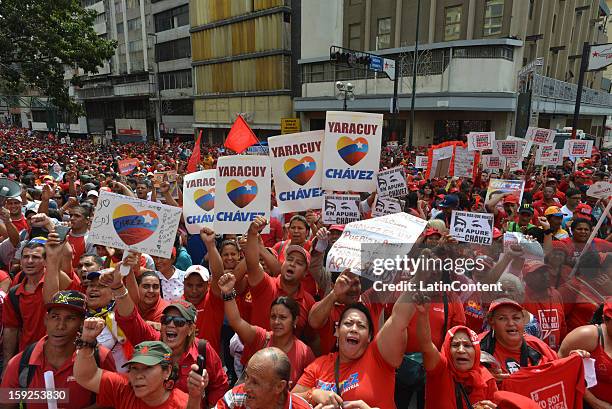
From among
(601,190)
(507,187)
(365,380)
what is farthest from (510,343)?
(601,190)

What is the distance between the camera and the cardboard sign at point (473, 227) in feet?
14.6

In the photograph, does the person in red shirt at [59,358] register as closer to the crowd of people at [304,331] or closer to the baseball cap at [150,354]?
the crowd of people at [304,331]

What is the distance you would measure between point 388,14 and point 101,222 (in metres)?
28.8

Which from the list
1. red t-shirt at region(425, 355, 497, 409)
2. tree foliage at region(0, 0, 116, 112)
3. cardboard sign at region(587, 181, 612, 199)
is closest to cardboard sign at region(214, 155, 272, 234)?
red t-shirt at region(425, 355, 497, 409)

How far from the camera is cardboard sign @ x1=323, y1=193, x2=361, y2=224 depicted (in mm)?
4768

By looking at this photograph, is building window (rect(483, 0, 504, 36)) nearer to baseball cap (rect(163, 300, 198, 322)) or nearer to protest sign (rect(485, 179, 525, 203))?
protest sign (rect(485, 179, 525, 203))

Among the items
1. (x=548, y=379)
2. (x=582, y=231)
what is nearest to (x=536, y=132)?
(x=582, y=231)

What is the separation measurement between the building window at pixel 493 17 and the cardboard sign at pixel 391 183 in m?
23.4

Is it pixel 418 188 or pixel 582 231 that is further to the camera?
pixel 418 188

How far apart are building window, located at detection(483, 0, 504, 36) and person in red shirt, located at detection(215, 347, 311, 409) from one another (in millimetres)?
27006

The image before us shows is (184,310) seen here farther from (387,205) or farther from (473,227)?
(473,227)

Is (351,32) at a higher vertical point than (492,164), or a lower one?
higher

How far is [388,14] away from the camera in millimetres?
27953

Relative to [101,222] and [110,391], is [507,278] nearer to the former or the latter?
[110,391]
